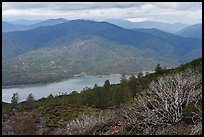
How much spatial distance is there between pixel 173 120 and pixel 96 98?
3725 centimetres

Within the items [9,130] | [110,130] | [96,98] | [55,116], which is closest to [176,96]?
[110,130]

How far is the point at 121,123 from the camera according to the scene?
13562 mm

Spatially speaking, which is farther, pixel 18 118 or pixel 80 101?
pixel 80 101

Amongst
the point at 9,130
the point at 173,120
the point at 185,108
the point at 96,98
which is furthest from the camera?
the point at 96,98

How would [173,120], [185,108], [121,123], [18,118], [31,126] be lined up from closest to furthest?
1. [173,120]
2. [185,108]
3. [121,123]
4. [31,126]
5. [18,118]

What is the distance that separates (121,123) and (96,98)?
35.4 m

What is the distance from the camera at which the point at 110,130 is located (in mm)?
13383

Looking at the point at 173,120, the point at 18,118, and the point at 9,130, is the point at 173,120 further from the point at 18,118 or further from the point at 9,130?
the point at 18,118

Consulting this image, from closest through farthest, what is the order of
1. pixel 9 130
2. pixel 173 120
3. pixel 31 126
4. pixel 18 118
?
pixel 173 120 → pixel 9 130 → pixel 31 126 → pixel 18 118

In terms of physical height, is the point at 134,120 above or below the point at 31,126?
above

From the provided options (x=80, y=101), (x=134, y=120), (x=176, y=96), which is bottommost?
(x=80, y=101)

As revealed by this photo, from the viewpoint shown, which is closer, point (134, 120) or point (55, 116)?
point (134, 120)

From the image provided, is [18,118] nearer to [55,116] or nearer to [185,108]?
[55,116]

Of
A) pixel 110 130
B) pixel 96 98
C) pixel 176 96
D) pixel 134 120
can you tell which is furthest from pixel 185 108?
pixel 96 98
